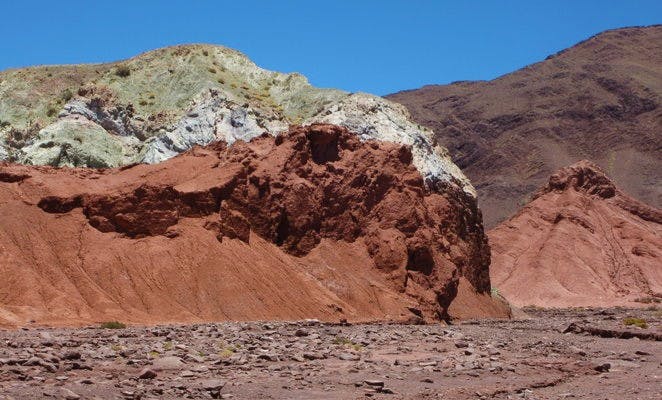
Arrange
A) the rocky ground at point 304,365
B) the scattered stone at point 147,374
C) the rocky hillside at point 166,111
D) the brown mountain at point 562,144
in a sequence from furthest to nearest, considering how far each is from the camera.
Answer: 1. the brown mountain at point 562,144
2. the rocky hillside at point 166,111
3. the scattered stone at point 147,374
4. the rocky ground at point 304,365

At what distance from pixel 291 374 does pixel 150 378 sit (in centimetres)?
364

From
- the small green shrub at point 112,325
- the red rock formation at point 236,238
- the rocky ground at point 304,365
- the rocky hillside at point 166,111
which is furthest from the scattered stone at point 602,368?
the rocky hillside at point 166,111

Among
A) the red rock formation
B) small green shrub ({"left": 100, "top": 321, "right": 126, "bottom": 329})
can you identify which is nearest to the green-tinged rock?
the red rock formation

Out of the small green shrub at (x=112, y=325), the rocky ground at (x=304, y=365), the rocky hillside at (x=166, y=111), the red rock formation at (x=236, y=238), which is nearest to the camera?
the rocky ground at (x=304, y=365)

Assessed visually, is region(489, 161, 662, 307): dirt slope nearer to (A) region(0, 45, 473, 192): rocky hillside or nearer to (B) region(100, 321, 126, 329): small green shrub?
(A) region(0, 45, 473, 192): rocky hillside

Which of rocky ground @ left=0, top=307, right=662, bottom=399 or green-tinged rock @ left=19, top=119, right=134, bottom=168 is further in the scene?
green-tinged rock @ left=19, top=119, right=134, bottom=168

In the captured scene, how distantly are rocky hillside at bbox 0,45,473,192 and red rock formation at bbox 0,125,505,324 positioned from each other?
6413mm

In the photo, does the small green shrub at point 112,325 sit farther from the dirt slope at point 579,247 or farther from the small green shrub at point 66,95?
the dirt slope at point 579,247

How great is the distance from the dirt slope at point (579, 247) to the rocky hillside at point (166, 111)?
37.3m

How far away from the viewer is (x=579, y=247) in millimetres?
104938

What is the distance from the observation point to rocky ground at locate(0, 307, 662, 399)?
1841 cm

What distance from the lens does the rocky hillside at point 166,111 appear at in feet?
187

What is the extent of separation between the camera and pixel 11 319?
32.2 m

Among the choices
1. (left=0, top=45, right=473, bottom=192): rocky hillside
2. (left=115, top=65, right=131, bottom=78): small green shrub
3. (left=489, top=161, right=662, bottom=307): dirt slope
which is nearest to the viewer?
(left=0, top=45, right=473, bottom=192): rocky hillside
